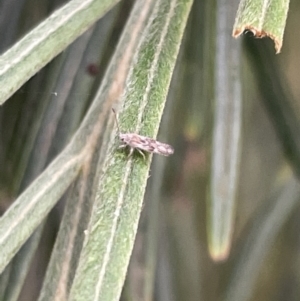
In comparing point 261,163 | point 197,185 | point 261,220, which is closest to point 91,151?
point 261,220

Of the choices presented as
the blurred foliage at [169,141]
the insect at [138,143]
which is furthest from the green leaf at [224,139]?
the insect at [138,143]

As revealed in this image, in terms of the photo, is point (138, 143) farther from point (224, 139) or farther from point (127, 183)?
point (224, 139)

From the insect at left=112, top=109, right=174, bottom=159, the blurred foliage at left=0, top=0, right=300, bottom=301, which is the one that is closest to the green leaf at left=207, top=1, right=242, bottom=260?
the blurred foliage at left=0, top=0, right=300, bottom=301

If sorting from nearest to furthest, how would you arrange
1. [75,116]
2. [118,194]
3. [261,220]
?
[118,194]
[75,116]
[261,220]

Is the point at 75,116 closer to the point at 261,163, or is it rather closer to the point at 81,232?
the point at 81,232

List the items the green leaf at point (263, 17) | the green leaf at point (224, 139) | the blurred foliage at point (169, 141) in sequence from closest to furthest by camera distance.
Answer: the green leaf at point (263, 17) → the green leaf at point (224, 139) → the blurred foliage at point (169, 141)

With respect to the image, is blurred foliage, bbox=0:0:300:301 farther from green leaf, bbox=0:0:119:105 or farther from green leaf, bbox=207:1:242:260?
green leaf, bbox=0:0:119:105

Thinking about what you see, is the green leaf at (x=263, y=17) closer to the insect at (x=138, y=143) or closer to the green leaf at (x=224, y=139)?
the insect at (x=138, y=143)

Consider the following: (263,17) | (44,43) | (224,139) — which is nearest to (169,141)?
(224,139)
